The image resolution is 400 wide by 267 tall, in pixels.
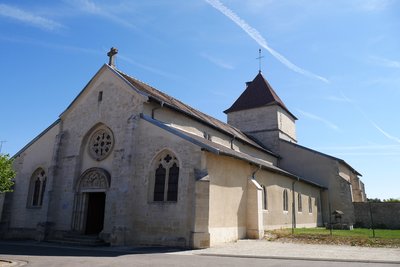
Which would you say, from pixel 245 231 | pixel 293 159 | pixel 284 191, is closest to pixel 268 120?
pixel 293 159

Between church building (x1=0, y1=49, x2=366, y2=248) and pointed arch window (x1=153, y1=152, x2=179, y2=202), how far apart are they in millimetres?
47

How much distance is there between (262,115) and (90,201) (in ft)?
69.3

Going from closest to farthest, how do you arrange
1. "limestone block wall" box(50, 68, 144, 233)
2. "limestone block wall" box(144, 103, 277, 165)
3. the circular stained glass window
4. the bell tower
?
"limestone block wall" box(50, 68, 144, 233), "limestone block wall" box(144, 103, 277, 165), the circular stained glass window, the bell tower

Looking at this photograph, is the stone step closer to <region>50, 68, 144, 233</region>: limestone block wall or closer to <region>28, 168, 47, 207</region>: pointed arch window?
<region>50, 68, 144, 233</region>: limestone block wall

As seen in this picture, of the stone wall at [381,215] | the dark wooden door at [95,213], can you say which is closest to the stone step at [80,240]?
the dark wooden door at [95,213]

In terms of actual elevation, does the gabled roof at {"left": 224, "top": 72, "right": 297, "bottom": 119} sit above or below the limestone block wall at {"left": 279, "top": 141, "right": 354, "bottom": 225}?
above

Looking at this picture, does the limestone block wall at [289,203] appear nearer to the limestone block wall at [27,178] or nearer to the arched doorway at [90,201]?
the arched doorway at [90,201]

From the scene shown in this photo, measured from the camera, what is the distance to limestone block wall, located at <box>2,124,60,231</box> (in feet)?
63.2

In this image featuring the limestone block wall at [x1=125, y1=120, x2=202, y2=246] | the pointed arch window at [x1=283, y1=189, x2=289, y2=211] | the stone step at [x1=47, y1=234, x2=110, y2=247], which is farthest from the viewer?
the pointed arch window at [x1=283, y1=189, x2=289, y2=211]

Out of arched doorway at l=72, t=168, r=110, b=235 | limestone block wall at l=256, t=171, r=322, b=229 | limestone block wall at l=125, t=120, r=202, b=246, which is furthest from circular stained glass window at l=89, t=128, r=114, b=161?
limestone block wall at l=256, t=171, r=322, b=229

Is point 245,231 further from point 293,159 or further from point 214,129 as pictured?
point 293,159

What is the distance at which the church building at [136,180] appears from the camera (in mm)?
14539

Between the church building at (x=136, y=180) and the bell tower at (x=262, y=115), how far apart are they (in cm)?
862

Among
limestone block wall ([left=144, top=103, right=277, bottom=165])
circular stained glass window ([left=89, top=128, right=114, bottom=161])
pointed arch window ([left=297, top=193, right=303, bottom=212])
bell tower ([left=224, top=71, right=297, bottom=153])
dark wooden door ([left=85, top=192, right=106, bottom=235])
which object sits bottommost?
dark wooden door ([left=85, top=192, right=106, bottom=235])
